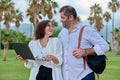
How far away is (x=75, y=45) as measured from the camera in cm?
482

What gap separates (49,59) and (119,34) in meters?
76.3

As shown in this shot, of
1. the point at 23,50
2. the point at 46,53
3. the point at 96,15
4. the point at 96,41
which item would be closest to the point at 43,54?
the point at 46,53

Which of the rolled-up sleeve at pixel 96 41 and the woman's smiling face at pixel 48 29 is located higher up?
the woman's smiling face at pixel 48 29

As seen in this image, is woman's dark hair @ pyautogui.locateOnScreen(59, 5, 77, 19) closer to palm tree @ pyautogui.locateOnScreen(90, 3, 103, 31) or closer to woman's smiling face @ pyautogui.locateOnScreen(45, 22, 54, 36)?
woman's smiling face @ pyautogui.locateOnScreen(45, 22, 54, 36)

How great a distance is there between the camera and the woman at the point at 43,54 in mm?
5117

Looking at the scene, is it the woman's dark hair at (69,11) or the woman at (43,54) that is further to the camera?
the woman at (43,54)

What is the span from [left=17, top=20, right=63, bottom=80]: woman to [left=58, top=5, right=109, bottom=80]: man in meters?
0.25

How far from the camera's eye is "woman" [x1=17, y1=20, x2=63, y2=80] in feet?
16.8

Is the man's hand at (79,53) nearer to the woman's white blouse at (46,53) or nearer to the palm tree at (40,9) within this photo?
the woman's white blouse at (46,53)

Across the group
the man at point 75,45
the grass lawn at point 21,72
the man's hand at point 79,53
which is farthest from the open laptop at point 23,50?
the grass lawn at point 21,72

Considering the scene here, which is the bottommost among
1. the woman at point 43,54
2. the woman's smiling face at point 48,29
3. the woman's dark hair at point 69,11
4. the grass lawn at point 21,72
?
the grass lawn at point 21,72

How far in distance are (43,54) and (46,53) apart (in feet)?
0.16

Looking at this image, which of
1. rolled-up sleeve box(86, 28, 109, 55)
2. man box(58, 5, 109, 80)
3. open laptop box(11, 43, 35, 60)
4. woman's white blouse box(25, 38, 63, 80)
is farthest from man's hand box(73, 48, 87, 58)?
open laptop box(11, 43, 35, 60)

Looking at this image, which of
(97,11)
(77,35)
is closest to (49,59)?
(77,35)
